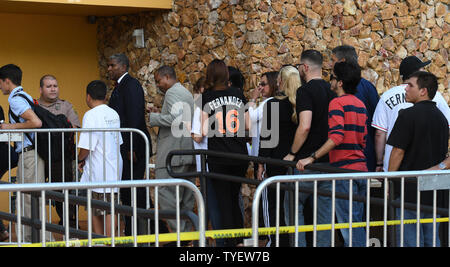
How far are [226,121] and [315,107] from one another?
1043 mm

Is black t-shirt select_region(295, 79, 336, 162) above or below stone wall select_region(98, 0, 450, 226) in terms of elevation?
below

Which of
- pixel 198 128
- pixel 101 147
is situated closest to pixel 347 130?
pixel 198 128

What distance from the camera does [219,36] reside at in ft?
31.3

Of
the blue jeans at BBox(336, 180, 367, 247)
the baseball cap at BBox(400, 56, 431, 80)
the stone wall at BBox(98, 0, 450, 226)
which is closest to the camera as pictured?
the blue jeans at BBox(336, 180, 367, 247)

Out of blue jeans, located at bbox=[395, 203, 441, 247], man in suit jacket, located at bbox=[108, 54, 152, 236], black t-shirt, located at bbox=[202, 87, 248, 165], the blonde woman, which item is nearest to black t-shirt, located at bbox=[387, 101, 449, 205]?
blue jeans, located at bbox=[395, 203, 441, 247]

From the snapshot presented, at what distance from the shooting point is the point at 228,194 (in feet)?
23.7

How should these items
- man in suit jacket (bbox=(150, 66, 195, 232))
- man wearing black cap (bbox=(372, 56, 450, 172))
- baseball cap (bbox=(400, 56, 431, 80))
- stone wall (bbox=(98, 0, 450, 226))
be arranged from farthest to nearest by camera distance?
stone wall (bbox=(98, 0, 450, 226))
man in suit jacket (bbox=(150, 66, 195, 232))
baseball cap (bbox=(400, 56, 431, 80))
man wearing black cap (bbox=(372, 56, 450, 172))

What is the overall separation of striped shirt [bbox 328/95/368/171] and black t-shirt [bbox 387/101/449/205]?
57cm

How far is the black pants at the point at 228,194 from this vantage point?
718 cm

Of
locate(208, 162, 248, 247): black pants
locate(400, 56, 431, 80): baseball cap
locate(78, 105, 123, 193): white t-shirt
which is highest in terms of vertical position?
locate(400, 56, 431, 80): baseball cap

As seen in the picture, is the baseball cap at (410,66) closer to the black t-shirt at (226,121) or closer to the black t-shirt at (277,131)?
the black t-shirt at (277,131)

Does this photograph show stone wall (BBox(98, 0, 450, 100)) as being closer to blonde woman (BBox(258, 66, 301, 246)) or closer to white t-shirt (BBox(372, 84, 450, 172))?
blonde woman (BBox(258, 66, 301, 246))

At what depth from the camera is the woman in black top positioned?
715 centimetres
